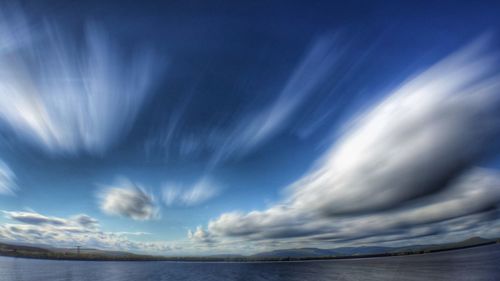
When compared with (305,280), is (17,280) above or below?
above

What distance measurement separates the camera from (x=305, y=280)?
113562mm

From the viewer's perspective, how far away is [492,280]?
73.1m

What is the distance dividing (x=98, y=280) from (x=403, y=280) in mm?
132075

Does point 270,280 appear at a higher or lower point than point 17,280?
lower

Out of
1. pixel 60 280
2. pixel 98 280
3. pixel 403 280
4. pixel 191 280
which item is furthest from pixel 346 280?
pixel 60 280

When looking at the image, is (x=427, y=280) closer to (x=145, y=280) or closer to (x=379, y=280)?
(x=379, y=280)

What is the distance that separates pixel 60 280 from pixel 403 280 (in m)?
142

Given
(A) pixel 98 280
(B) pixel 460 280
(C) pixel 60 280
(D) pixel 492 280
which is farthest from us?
(A) pixel 98 280

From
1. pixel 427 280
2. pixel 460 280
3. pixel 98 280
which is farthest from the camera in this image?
pixel 98 280

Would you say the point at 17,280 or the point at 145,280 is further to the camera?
the point at 145,280

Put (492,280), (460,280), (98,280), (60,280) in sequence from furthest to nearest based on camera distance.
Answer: (98,280)
(60,280)
(460,280)
(492,280)

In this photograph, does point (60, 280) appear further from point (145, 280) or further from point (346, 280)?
point (346, 280)

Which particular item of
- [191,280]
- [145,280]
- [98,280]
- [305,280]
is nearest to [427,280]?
[305,280]

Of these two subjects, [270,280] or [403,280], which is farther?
[270,280]
